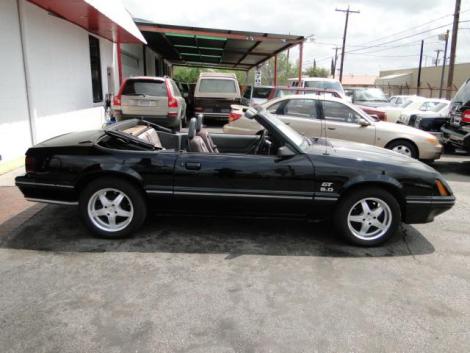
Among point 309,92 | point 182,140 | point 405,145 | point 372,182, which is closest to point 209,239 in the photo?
point 182,140

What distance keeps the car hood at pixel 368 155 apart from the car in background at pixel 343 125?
143 inches

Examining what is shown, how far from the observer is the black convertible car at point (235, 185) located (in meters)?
4.21

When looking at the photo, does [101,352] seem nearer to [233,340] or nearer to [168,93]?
[233,340]

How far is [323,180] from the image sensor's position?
4.21 m

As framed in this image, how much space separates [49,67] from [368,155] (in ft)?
26.3

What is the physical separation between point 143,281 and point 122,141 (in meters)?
1.58

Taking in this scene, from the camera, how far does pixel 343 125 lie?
8406mm

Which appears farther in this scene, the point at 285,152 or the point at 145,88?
the point at 145,88

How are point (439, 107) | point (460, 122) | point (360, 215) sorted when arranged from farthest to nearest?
point (439, 107) < point (460, 122) < point (360, 215)

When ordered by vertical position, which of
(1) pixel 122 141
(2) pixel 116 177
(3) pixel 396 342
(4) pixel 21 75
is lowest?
(3) pixel 396 342

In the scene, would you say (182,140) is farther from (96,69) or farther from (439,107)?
(439,107)

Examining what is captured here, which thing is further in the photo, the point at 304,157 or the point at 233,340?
the point at 304,157

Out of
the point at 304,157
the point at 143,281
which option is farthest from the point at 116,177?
the point at 304,157

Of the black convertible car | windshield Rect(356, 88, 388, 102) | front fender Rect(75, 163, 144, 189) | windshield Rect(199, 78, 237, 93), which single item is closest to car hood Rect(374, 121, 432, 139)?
the black convertible car
